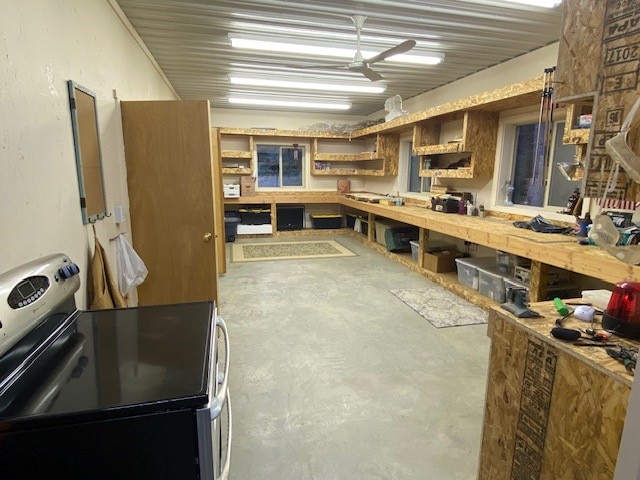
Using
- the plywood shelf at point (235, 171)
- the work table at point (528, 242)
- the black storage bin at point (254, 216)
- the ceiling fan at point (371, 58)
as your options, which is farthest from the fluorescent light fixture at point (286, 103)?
the ceiling fan at point (371, 58)

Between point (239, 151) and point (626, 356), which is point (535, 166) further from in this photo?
point (239, 151)

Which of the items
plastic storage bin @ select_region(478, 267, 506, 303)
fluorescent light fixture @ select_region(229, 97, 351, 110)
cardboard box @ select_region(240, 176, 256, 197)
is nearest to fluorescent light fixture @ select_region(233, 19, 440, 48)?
plastic storage bin @ select_region(478, 267, 506, 303)

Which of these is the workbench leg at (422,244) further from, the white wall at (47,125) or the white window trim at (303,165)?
the white window trim at (303,165)

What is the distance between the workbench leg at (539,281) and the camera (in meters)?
3.02

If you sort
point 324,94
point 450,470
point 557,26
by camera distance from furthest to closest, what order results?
point 324,94, point 557,26, point 450,470

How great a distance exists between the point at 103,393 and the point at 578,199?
398cm

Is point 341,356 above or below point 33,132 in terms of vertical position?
below

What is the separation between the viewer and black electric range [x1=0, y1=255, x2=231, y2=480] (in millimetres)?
784

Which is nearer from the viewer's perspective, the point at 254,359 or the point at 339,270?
the point at 254,359

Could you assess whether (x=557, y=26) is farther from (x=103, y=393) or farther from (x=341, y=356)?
(x=103, y=393)

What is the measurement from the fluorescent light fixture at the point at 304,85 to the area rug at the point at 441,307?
3.34 m

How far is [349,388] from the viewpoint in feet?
7.81

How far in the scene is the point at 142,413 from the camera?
83 cm

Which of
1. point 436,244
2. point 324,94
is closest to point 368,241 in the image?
point 436,244
